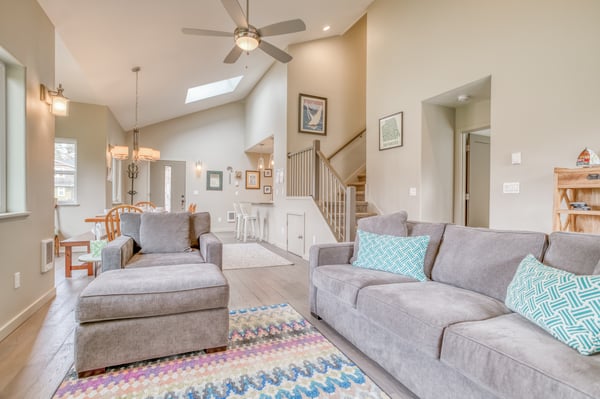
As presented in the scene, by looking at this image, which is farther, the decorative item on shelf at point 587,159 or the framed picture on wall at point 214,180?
the framed picture on wall at point 214,180

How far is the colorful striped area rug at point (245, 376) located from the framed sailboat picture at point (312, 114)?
485cm

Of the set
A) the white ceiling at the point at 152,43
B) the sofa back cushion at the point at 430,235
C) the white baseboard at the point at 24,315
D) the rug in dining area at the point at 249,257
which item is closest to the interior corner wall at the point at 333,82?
the white ceiling at the point at 152,43

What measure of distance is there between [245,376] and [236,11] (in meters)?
3.14

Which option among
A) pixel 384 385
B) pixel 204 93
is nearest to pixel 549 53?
pixel 384 385

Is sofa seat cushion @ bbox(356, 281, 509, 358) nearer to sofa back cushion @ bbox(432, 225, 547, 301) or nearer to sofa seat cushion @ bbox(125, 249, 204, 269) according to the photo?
sofa back cushion @ bbox(432, 225, 547, 301)

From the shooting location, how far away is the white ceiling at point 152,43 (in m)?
3.26

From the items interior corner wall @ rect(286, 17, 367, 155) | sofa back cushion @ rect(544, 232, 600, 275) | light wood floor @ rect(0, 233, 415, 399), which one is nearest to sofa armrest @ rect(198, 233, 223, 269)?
light wood floor @ rect(0, 233, 415, 399)

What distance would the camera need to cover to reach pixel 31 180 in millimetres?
2650

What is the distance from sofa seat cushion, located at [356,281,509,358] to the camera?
142 cm

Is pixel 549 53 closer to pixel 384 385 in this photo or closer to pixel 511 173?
pixel 511 173

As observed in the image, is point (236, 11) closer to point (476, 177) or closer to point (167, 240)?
point (167, 240)

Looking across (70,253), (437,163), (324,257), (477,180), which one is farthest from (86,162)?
(477,180)

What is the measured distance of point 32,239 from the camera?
269cm

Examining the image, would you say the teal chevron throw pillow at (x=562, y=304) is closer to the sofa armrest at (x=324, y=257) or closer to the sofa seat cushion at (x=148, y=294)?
the sofa armrest at (x=324, y=257)
